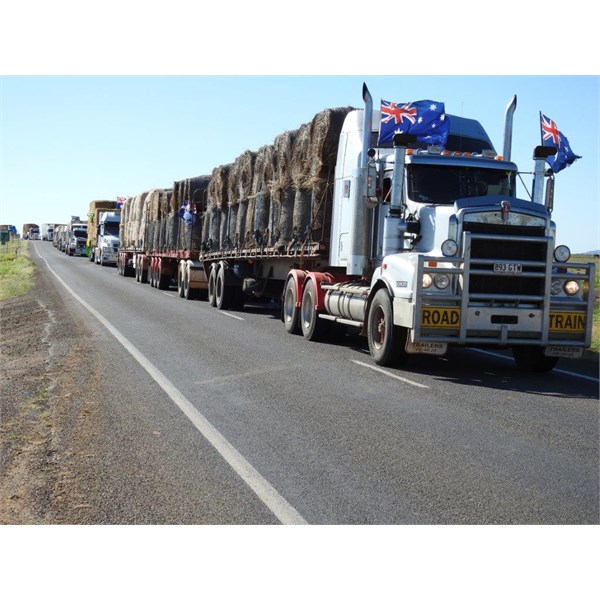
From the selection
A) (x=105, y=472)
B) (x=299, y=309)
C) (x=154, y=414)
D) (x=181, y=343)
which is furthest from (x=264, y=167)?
(x=105, y=472)

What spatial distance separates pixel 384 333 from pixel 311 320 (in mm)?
3411

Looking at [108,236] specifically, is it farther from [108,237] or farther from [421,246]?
[421,246]

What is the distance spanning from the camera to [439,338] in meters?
11.5

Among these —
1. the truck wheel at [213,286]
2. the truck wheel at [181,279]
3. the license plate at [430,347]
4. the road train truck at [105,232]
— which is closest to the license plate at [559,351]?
the license plate at [430,347]

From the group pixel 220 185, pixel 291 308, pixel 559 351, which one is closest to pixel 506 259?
pixel 559 351

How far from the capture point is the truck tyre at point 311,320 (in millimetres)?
15641

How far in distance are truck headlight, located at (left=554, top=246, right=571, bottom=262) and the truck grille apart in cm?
31

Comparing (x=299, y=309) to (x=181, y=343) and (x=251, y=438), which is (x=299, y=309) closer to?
(x=181, y=343)

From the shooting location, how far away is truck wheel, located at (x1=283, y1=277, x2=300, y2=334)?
16.8m

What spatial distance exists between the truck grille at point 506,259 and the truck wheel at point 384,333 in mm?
1194

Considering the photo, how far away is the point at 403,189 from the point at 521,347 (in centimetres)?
291

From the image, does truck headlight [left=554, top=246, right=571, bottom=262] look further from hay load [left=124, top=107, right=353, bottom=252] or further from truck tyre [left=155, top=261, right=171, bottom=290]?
truck tyre [left=155, top=261, right=171, bottom=290]

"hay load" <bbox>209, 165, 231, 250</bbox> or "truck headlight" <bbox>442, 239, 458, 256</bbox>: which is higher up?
"hay load" <bbox>209, 165, 231, 250</bbox>

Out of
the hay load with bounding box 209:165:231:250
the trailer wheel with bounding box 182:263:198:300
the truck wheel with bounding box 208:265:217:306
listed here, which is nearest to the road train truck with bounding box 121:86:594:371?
the hay load with bounding box 209:165:231:250
